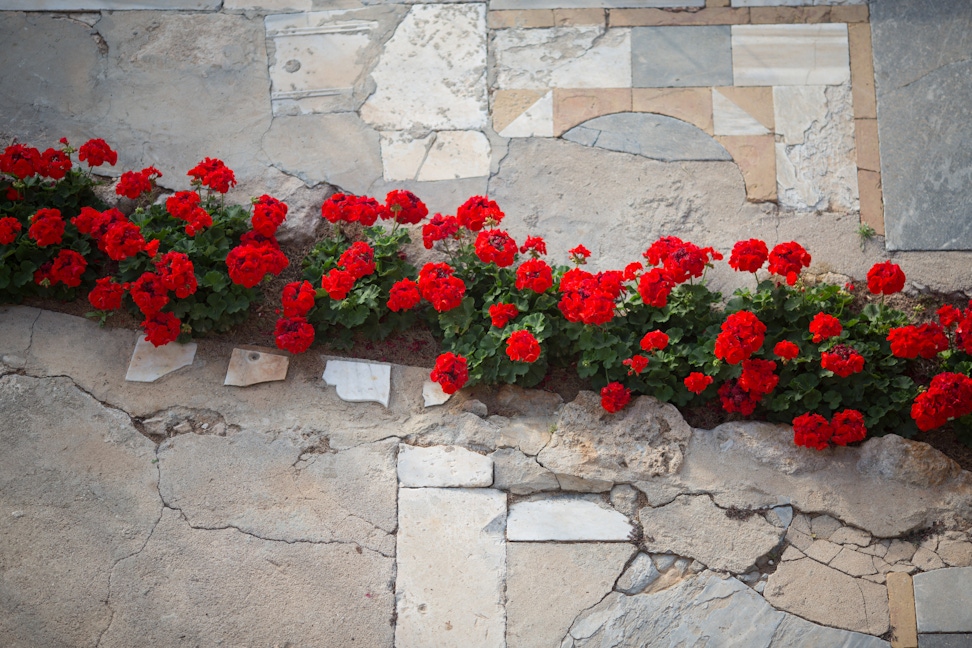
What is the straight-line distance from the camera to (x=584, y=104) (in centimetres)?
445

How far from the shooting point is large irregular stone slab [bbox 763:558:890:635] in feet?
10.5

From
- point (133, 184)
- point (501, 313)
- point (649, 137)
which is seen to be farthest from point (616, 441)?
point (133, 184)

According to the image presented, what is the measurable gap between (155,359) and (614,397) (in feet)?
5.77

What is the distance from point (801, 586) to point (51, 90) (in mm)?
3859

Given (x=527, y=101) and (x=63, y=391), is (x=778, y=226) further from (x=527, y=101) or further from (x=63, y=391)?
(x=63, y=391)

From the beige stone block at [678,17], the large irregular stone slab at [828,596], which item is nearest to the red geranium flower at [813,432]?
Answer: the large irregular stone slab at [828,596]

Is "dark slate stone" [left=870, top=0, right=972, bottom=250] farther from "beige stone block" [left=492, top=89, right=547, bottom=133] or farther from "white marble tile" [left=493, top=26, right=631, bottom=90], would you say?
"beige stone block" [left=492, top=89, right=547, bottom=133]

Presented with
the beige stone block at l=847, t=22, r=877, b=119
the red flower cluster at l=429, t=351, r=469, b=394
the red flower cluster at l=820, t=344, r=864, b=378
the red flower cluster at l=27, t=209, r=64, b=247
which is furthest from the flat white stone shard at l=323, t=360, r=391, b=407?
the beige stone block at l=847, t=22, r=877, b=119

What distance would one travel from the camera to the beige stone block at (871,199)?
4.16m

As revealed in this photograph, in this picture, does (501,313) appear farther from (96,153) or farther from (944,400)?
(96,153)

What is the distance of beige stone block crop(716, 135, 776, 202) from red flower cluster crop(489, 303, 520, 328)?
1.29m

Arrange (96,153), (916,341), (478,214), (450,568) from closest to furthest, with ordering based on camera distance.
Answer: (450,568) → (916,341) → (478,214) → (96,153)

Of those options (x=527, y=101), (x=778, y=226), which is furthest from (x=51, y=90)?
(x=778, y=226)

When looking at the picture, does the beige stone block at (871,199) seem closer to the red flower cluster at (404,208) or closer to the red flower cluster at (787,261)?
the red flower cluster at (787,261)
